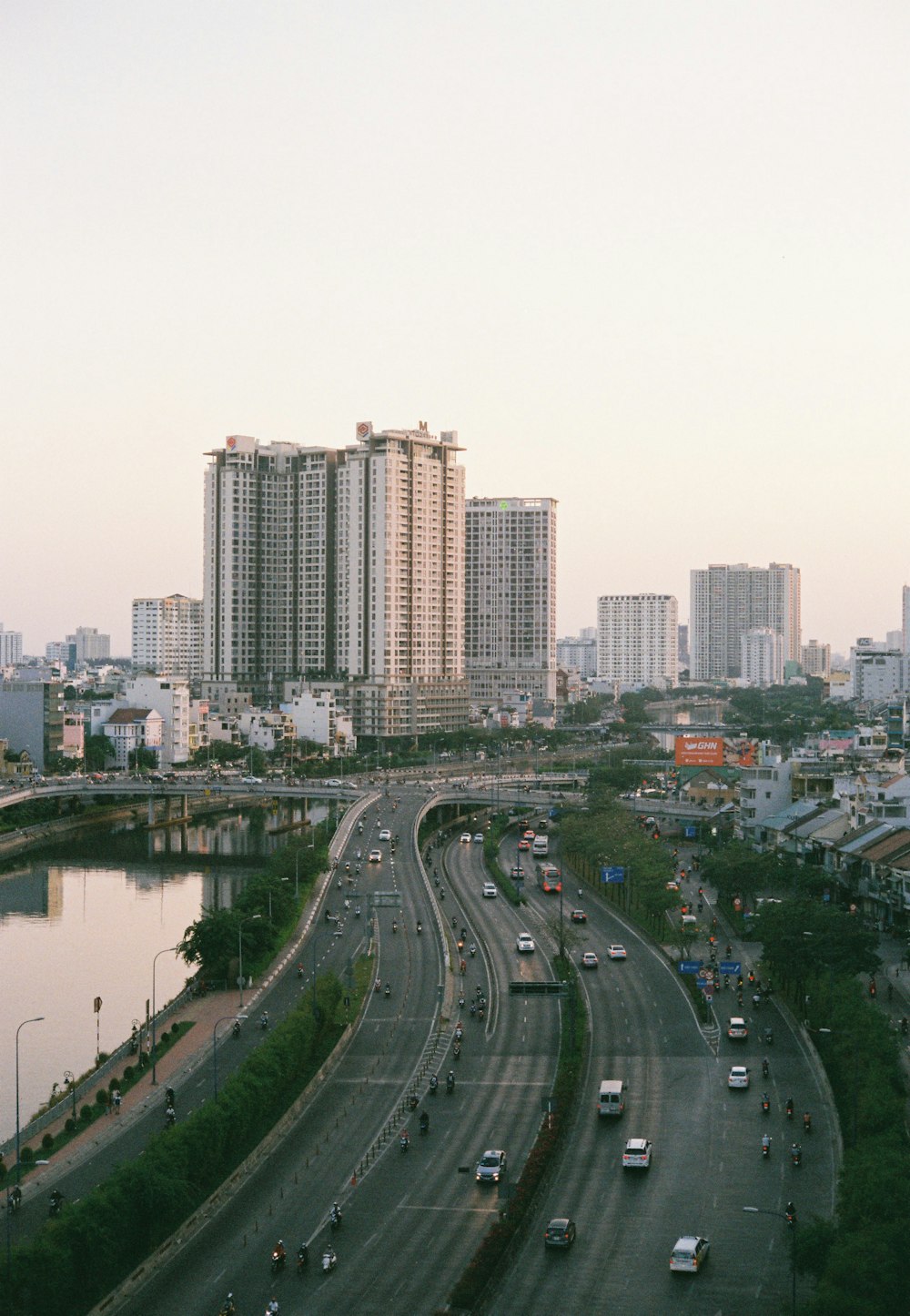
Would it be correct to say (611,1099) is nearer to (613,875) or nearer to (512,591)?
(613,875)

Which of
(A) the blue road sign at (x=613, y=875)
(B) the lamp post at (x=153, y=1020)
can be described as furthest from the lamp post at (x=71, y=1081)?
(A) the blue road sign at (x=613, y=875)

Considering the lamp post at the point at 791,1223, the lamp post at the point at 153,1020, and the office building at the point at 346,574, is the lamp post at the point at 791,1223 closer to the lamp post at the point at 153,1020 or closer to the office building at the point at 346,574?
the lamp post at the point at 153,1020

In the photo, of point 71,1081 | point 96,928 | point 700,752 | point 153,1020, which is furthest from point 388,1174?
point 700,752

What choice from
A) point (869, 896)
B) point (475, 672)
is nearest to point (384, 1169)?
point (869, 896)

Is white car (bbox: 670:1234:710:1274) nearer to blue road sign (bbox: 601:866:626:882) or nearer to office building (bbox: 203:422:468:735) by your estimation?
blue road sign (bbox: 601:866:626:882)

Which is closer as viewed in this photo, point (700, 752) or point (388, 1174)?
point (388, 1174)
